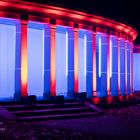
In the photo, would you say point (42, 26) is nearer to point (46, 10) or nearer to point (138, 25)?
point (46, 10)

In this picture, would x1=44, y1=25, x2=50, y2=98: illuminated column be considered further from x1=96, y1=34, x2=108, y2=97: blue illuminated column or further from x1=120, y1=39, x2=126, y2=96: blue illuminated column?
x1=120, y1=39, x2=126, y2=96: blue illuminated column

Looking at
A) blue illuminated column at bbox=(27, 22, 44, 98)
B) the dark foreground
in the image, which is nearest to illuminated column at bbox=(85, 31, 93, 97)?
blue illuminated column at bbox=(27, 22, 44, 98)

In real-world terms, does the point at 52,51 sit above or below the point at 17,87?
above

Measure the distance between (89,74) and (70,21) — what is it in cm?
423

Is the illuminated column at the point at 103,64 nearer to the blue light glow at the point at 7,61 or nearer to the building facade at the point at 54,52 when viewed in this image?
the building facade at the point at 54,52

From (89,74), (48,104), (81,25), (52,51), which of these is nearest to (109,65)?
(89,74)

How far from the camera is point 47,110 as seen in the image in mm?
18641

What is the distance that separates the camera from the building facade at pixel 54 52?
20000 mm

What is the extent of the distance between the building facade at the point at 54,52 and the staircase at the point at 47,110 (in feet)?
4.64

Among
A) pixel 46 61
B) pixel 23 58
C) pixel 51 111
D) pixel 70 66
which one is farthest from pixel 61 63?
pixel 51 111

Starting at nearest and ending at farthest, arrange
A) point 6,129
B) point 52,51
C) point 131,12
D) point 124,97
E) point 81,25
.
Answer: point 6,129
point 52,51
point 81,25
point 124,97
point 131,12

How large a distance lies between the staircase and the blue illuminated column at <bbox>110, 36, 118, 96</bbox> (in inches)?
256

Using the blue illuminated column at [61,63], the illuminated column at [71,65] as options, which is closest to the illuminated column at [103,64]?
the blue illuminated column at [61,63]

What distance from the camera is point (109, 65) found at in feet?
85.1
